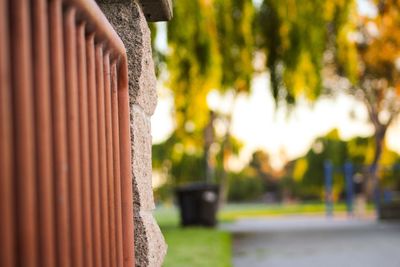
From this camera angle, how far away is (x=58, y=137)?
1456 millimetres

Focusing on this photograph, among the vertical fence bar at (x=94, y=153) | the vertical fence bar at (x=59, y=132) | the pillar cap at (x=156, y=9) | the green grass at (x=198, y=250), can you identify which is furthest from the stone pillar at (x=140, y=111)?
the green grass at (x=198, y=250)

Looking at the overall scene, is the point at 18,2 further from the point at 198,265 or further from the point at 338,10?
Result: the point at 338,10

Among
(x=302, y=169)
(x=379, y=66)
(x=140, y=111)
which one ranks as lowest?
(x=302, y=169)

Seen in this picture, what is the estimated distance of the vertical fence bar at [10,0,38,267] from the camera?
1259 millimetres

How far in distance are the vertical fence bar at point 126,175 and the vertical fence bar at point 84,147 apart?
1.41 ft

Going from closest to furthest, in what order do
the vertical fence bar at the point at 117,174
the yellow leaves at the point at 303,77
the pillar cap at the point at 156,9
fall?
the vertical fence bar at the point at 117,174 < the pillar cap at the point at 156,9 < the yellow leaves at the point at 303,77

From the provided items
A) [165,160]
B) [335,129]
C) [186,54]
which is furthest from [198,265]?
[335,129]

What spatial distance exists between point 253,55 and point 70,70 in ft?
31.7

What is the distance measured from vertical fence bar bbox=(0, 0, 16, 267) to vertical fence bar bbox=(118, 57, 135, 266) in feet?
3.09

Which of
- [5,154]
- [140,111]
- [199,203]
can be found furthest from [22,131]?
[199,203]

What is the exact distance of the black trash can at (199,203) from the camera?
1354 cm

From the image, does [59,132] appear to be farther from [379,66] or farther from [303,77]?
[379,66]

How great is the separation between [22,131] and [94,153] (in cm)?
52

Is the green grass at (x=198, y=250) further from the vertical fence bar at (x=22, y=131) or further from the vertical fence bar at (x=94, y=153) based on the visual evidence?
the vertical fence bar at (x=22, y=131)
